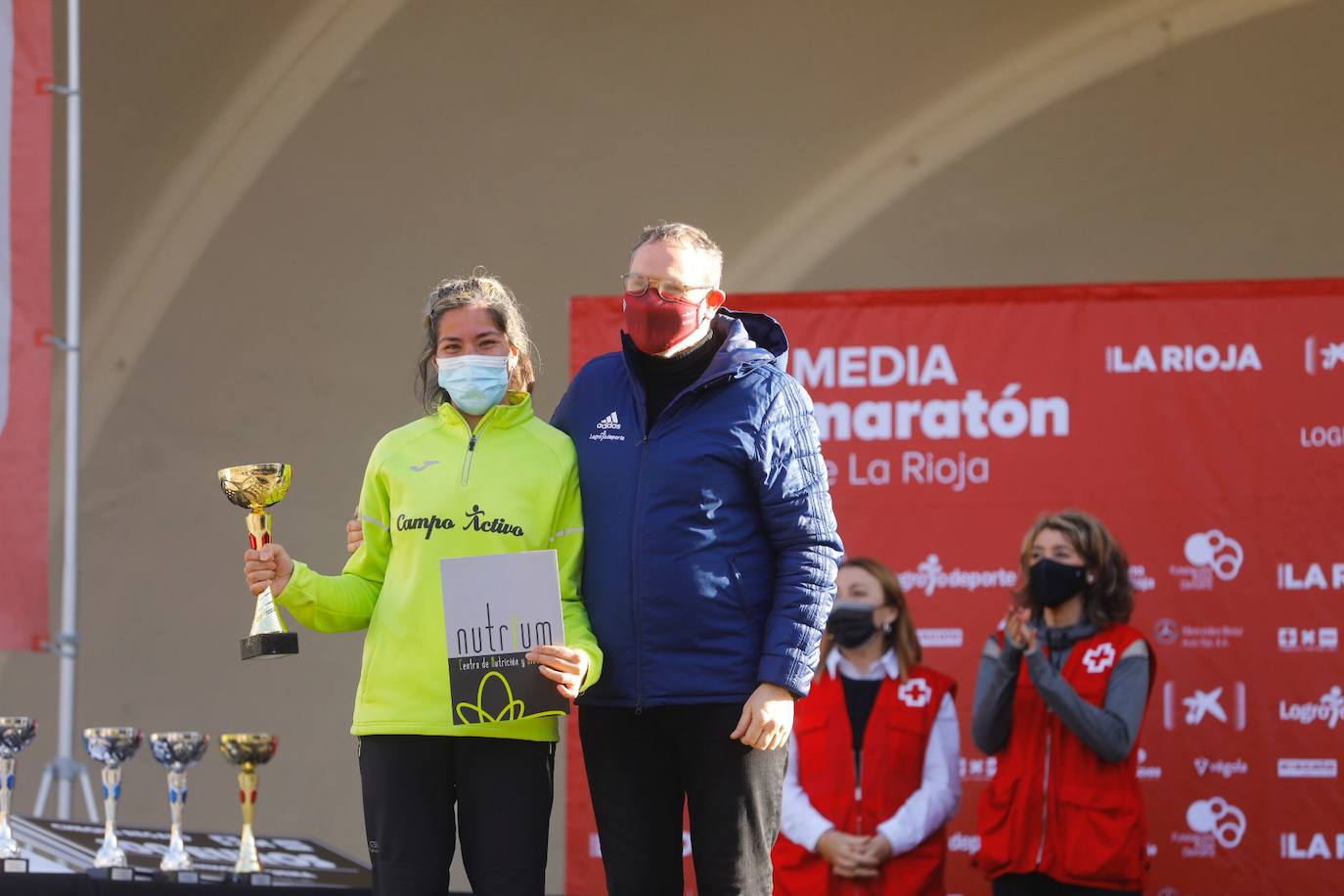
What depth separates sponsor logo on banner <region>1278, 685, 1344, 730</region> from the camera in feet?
14.4

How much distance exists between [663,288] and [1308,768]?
277cm

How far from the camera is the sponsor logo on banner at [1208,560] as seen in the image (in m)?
4.45

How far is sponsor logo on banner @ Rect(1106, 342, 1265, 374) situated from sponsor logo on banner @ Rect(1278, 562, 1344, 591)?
0.58 metres

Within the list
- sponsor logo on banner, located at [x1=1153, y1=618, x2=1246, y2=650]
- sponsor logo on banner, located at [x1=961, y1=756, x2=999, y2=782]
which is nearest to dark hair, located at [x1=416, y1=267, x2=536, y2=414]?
sponsor logo on banner, located at [x1=961, y1=756, x2=999, y2=782]

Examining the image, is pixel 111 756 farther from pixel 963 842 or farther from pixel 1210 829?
pixel 1210 829

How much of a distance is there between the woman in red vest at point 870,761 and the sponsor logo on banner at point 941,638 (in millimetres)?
333

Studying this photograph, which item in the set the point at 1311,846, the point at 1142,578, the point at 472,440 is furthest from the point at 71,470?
the point at 1311,846

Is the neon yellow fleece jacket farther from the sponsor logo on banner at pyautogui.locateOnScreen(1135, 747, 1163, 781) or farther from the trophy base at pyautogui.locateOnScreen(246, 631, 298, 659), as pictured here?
the sponsor logo on banner at pyautogui.locateOnScreen(1135, 747, 1163, 781)

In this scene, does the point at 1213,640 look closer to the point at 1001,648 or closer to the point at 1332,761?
the point at 1332,761

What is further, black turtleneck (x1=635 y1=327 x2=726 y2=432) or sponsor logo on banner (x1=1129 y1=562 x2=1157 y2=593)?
sponsor logo on banner (x1=1129 y1=562 x2=1157 y2=593)

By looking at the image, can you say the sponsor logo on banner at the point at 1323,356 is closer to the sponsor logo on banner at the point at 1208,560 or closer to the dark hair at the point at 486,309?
the sponsor logo on banner at the point at 1208,560

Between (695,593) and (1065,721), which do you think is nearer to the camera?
(695,593)

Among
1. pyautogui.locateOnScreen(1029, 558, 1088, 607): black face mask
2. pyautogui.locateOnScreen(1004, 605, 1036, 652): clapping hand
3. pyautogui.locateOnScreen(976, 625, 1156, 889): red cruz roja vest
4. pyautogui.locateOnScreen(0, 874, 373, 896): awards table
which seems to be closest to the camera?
pyautogui.locateOnScreen(0, 874, 373, 896): awards table

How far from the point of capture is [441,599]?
2586mm
